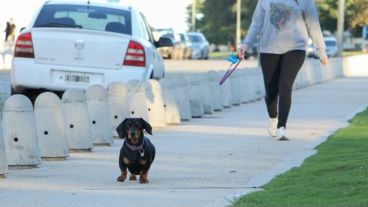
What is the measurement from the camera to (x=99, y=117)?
43.3ft

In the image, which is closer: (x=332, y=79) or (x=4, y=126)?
(x=4, y=126)

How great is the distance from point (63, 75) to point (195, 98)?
2.88 meters

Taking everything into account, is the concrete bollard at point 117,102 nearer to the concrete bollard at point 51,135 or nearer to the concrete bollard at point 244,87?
the concrete bollard at point 51,135

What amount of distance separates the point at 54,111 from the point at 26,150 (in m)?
1.00

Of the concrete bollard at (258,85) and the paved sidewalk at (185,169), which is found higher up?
the paved sidewalk at (185,169)

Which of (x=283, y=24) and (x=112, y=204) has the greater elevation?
(x=283, y=24)

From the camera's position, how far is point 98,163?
1134cm

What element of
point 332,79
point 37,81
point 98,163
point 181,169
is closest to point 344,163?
point 181,169

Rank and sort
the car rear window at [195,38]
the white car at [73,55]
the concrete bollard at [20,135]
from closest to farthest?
the concrete bollard at [20,135], the white car at [73,55], the car rear window at [195,38]

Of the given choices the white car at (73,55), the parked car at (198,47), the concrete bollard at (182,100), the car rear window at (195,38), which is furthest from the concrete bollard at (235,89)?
the car rear window at (195,38)

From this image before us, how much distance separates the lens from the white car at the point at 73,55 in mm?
15789

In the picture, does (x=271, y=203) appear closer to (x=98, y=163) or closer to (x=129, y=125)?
(x=129, y=125)

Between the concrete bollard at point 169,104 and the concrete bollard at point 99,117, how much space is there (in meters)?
2.80

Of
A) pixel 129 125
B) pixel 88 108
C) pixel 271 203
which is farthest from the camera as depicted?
pixel 88 108
